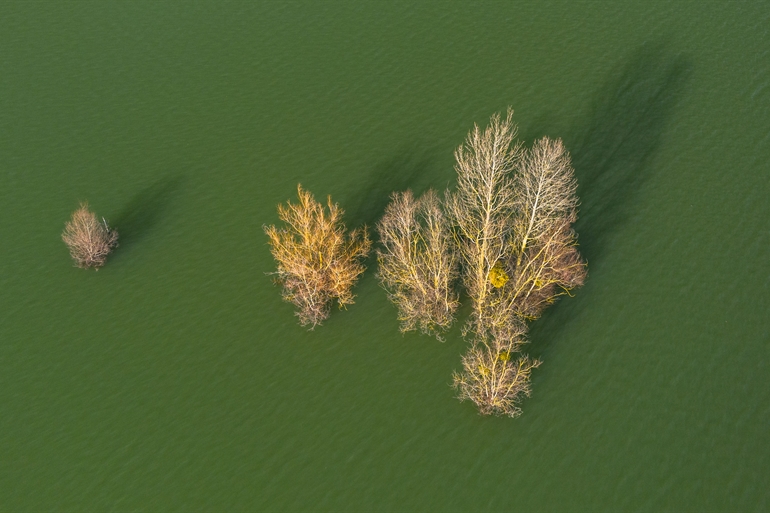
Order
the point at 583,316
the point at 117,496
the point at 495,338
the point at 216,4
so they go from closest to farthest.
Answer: the point at 117,496
the point at 495,338
the point at 583,316
the point at 216,4

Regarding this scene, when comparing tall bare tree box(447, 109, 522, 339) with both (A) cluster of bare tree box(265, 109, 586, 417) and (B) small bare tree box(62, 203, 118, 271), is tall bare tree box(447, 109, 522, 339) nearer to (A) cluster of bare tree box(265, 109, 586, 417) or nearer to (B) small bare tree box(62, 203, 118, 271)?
(A) cluster of bare tree box(265, 109, 586, 417)

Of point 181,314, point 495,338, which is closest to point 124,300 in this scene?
point 181,314

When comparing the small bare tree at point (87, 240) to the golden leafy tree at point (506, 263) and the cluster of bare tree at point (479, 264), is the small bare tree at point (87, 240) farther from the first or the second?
the golden leafy tree at point (506, 263)

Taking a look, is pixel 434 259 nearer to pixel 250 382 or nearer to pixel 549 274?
pixel 549 274

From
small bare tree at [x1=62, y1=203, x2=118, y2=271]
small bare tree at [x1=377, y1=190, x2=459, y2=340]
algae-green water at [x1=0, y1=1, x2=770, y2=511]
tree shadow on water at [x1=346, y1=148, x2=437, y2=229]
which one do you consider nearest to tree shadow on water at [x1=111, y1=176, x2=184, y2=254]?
algae-green water at [x1=0, y1=1, x2=770, y2=511]

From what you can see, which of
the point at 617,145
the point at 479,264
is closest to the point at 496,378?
the point at 479,264

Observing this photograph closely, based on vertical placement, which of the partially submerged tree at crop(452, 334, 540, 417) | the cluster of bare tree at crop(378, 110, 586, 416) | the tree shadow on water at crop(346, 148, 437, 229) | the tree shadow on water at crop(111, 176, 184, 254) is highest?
the tree shadow on water at crop(111, 176, 184, 254)
